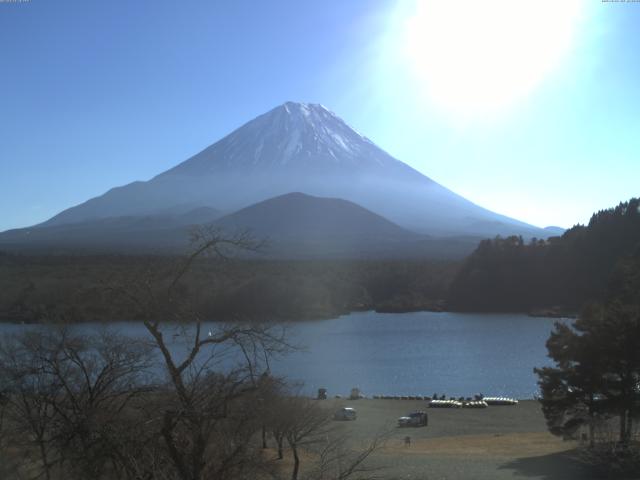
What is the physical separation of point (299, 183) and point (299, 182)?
41 cm

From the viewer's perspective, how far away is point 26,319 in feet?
64.7

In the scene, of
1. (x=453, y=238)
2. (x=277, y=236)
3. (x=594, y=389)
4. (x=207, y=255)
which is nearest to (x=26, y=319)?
(x=594, y=389)

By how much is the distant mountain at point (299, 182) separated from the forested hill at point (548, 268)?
37.4 metres

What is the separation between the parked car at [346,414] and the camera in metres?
17.0

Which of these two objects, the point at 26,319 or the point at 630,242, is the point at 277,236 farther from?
the point at 26,319

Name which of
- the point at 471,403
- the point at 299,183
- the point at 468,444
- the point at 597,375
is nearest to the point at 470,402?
the point at 471,403

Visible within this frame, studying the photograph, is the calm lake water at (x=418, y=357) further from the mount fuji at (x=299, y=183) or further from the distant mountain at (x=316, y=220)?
the mount fuji at (x=299, y=183)

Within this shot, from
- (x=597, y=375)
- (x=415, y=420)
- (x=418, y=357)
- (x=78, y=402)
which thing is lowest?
(x=415, y=420)

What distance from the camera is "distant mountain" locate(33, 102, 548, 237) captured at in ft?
318

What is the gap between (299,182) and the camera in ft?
333

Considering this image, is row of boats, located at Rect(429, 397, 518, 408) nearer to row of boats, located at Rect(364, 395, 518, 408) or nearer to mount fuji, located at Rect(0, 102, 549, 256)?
row of boats, located at Rect(364, 395, 518, 408)

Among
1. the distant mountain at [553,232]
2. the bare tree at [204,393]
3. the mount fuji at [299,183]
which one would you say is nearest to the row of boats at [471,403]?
the bare tree at [204,393]

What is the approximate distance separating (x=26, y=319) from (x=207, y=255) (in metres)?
17.3

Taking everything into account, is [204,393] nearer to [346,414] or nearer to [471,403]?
[346,414]
